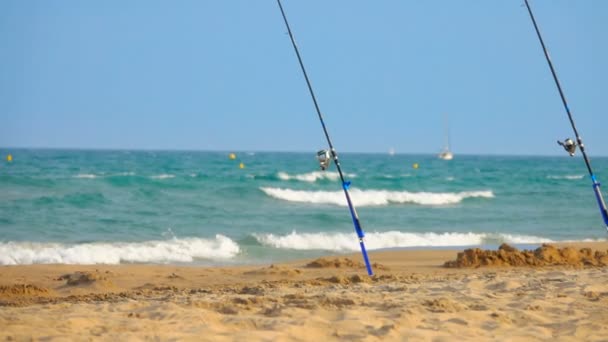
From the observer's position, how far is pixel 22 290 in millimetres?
8297

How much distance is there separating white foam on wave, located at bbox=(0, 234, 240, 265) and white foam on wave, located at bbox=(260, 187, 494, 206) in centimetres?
1198

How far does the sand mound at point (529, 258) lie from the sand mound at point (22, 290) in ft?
15.1

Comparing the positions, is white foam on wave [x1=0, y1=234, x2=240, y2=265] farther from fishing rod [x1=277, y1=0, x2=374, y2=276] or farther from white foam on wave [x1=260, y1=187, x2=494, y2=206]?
white foam on wave [x1=260, y1=187, x2=494, y2=206]

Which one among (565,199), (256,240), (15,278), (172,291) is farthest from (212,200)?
(172,291)

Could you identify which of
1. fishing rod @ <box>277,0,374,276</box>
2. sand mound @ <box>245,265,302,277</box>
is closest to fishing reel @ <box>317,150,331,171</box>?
fishing rod @ <box>277,0,374,276</box>

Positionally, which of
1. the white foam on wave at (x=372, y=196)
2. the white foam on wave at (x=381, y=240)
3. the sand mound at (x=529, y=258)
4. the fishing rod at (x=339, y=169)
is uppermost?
the fishing rod at (x=339, y=169)

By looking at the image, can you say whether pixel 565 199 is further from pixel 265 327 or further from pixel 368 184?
pixel 265 327

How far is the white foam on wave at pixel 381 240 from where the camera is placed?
1521 cm

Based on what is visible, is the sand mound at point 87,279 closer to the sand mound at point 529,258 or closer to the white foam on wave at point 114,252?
the white foam on wave at point 114,252

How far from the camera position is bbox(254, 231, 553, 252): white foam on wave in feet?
49.9

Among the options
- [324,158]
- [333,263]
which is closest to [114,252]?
[333,263]

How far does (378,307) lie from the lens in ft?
19.6

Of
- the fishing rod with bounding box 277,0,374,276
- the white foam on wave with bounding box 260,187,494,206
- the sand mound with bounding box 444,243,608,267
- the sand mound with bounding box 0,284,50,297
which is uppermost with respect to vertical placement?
the fishing rod with bounding box 277,0,374,276

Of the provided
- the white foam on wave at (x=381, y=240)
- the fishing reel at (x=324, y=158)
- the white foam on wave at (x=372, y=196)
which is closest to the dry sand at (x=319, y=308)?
the fishing reel at (x=324, y=158)
